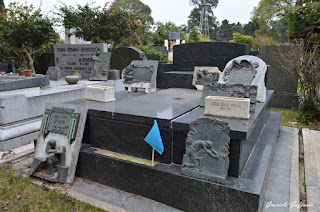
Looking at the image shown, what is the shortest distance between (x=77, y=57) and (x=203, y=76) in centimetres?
475

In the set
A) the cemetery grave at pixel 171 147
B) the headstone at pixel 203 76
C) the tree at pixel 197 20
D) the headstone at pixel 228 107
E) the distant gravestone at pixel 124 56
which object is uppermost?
the tree at pixel 197 20

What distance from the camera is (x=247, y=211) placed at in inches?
103

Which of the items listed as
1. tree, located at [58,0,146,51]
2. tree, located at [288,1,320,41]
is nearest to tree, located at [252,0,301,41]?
tree, located at [288,1,320,41]

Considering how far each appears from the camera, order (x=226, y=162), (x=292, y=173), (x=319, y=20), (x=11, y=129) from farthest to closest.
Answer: (x=319, y=20)
(x=11, y=129)
(x=292, y=173)
(x=226, y=162)

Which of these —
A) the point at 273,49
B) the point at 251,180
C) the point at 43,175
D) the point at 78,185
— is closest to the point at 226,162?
the point at 251,180

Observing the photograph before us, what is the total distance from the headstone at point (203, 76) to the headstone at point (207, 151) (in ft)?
10.1

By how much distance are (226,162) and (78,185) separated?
2035mm

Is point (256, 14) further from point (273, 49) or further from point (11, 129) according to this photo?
point (11, 129)

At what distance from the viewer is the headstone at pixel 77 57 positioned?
27.6ft

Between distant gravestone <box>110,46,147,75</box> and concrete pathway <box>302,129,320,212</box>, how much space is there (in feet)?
24.4

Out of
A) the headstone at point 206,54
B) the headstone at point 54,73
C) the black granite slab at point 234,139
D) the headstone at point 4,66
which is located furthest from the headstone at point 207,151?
the headstone at point 4,66

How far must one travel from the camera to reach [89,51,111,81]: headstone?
7983 mm

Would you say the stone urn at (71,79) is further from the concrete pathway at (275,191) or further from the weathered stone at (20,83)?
the concrete pathway at (275,191)

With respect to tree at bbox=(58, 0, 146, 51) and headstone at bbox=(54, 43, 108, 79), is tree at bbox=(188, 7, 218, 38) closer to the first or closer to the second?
tree at bbox=(58, 0, 146, 51)
